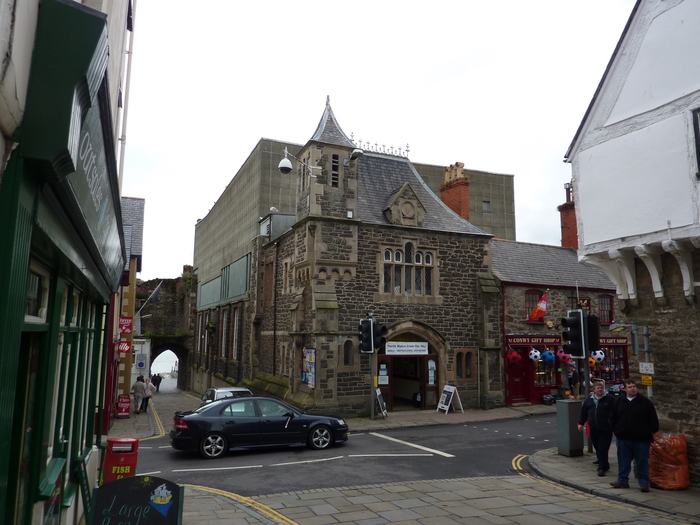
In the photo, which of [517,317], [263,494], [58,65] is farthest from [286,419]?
[517,317]

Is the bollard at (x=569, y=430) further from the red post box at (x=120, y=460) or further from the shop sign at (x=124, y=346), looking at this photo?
the shop sign at (x=124, y=346)

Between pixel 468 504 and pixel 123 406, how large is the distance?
16238mm

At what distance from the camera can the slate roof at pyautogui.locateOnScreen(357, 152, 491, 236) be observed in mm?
21269

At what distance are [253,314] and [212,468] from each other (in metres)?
16.1

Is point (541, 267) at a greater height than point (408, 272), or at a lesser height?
greater

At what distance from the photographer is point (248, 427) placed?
12508 millimetres

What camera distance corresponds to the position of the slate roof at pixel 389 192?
2127cm

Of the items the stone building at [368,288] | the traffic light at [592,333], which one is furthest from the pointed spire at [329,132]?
the traffic light at [592,333]

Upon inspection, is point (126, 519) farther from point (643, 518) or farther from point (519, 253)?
point (519, 253)

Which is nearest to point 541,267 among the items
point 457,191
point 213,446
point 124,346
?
point 457,191

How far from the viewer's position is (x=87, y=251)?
4.52m

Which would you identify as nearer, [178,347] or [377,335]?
[377,335]

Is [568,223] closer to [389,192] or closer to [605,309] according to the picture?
[605,309]

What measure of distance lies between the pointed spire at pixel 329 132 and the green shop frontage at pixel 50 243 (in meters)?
15.5
